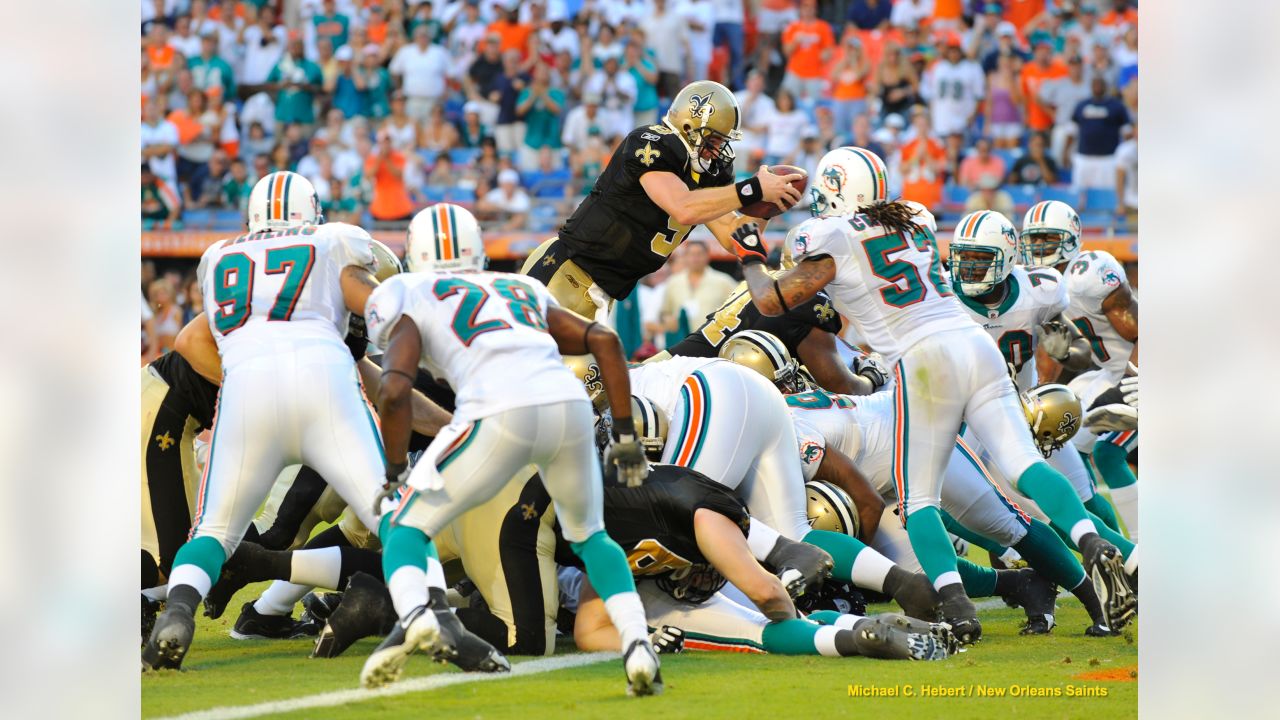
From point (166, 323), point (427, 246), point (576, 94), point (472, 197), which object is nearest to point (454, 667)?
point (427, 246)

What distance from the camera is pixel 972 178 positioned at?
51.2ft

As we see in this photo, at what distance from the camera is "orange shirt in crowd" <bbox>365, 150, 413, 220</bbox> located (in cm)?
1563

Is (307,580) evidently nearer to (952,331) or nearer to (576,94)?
(952,331)

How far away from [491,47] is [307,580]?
39.4ft

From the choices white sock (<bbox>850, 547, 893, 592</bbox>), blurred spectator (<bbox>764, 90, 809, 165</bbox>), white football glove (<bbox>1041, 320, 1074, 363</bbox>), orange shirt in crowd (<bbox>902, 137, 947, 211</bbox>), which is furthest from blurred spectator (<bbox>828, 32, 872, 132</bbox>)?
white sock (<bbox>850, 547, 893, 592</bbox>)

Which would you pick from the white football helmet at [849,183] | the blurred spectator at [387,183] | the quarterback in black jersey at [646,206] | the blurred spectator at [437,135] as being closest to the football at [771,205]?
the quarterback in black jersey at [646,206]

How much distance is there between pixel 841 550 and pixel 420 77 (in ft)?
39.7

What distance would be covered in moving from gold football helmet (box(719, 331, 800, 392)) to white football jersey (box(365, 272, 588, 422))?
8.04 feet

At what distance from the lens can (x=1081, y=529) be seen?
5.71 meters

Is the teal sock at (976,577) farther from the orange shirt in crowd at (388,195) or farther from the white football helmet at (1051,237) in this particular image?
the orange shirt in crowd at (388,195)

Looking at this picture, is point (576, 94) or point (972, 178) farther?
point (576, 94)

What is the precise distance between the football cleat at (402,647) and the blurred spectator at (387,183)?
37.5 ft
